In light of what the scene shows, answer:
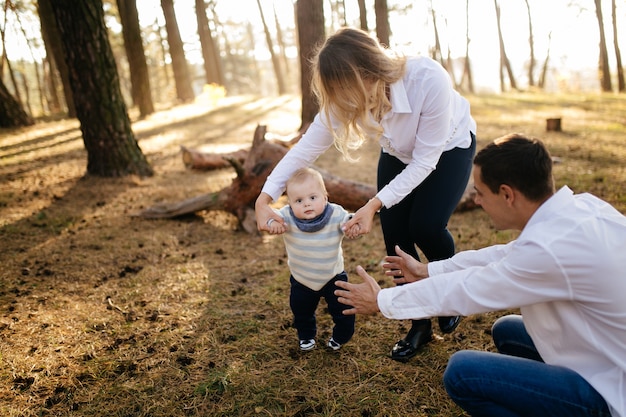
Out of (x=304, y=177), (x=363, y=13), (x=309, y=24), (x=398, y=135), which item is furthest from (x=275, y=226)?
(x=363, y=13)

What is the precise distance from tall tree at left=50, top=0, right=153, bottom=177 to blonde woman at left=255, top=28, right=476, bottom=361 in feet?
17.6

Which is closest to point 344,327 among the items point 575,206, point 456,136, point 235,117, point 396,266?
point 396,266

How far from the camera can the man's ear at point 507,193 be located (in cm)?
192

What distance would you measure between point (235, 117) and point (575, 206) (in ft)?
50.0

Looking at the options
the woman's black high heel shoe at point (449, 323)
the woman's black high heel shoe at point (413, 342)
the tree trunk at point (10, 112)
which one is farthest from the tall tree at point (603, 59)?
the tree trunk at point (10, 112)

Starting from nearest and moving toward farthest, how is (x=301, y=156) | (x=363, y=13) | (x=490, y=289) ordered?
1. (x=490, y=289)
2. (x=301, y=156)
3. (x=363, y=13)

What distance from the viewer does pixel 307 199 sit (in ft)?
9.20

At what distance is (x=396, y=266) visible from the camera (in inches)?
103

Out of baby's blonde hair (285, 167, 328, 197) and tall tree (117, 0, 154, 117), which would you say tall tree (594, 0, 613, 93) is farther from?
baby's blonde hair (285, 167, 328, 197)

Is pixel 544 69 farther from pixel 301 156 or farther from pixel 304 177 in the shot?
pixel 304 177

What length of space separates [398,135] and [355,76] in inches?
20.0

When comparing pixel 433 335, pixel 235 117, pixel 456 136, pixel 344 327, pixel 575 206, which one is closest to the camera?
pixel 575 206

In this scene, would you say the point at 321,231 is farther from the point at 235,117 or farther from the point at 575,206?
the point at 235,117

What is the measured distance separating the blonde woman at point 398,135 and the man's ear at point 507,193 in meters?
0.72
